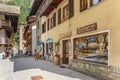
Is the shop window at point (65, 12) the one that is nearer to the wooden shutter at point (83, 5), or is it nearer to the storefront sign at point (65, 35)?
the storefront sign at point (65, 35)

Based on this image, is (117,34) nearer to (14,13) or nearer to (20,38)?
(14,13)

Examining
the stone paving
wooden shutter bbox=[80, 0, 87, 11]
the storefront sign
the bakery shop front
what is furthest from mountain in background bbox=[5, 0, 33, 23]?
wooden shutter bbox=[80, 0, 87, 11]

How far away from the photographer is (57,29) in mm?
19828

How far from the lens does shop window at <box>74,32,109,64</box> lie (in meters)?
10.7

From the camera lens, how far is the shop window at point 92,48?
10688 mm

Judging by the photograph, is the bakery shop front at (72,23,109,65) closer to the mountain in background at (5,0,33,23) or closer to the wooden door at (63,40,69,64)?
the wooden door at (63,40,69,64)

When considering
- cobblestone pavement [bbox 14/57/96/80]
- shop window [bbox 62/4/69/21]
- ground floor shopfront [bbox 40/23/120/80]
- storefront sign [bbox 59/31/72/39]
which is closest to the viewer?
ground floor shopfront [bbox 40/23/120/80]

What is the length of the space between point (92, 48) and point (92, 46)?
0.38ft

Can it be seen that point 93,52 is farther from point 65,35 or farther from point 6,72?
point 6,72

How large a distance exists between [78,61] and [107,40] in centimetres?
393

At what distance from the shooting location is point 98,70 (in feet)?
35.6

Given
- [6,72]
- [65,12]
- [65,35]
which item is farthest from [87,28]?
[6,72]

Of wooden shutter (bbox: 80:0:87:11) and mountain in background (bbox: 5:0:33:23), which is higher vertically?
mountain in background (bbox: 5:0:33:23)

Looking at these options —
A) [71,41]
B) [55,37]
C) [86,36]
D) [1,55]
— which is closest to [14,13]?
[1,55]
